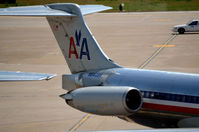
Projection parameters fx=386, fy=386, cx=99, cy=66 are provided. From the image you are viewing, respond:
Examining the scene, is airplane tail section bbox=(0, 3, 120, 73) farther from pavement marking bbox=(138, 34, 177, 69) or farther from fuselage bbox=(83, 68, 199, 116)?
pavement marking bbox=(138, 34, 177, 69)

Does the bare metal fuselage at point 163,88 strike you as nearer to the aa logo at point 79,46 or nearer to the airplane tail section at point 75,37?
the airplane tail section at point 75,37

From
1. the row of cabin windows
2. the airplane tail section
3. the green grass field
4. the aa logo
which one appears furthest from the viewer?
the green grass field

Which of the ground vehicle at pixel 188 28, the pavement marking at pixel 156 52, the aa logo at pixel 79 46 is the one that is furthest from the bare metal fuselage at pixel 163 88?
the ground vehicle at pixel 188 28

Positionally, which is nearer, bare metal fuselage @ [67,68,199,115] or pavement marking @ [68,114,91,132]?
bare metal fuselage @ [67,68,199,115]

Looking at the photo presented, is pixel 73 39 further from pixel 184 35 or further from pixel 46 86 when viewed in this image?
pixel 184 35

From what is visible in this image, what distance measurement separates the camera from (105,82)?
12.5m

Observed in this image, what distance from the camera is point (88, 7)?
15.3 metres

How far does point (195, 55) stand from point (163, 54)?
2180 mm

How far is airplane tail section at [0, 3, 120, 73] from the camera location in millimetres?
13352

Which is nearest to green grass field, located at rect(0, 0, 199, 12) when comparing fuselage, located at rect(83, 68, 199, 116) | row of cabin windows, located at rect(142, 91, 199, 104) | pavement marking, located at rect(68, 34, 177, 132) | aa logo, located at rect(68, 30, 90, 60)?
pavement marking, located at rect(68, 34, 177, 132)

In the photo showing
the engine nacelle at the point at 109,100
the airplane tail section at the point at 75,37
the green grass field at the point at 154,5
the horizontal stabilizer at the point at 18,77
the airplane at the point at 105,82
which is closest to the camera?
the engine nacelle at the point at 109,100

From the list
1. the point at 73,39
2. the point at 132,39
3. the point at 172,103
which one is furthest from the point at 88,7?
the point at 132,39

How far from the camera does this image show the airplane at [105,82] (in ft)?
35.5

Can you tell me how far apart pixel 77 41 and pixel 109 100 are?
3.73 metres
